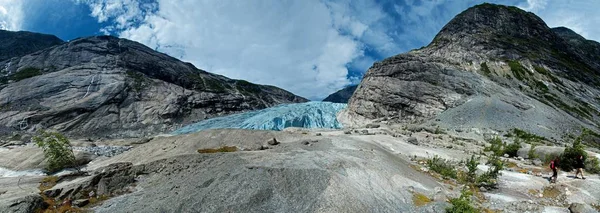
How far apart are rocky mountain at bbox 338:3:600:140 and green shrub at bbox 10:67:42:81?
119996 mm

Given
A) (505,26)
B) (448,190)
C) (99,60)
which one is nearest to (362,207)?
(448,190)

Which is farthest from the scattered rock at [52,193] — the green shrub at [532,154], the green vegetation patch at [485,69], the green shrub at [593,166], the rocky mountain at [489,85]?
the green vegetation patch at [485,69]

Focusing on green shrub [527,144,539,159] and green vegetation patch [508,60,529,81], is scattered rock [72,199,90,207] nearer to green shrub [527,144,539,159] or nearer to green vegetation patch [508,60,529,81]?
green shrub [527,144,539,159]

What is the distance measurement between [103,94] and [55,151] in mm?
97427

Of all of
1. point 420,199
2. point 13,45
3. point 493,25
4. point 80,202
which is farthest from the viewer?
point 13,45

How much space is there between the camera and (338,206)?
43.9 feet

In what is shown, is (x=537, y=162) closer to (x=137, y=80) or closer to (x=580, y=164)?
(x=580, y=164)

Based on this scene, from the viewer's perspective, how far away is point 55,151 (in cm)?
2634

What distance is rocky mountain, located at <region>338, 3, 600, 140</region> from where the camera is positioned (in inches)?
2194

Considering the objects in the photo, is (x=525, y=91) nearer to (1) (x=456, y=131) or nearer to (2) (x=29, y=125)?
(1) (x=456, y=131)

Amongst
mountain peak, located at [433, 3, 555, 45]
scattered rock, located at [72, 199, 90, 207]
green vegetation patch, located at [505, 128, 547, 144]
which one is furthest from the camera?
mountain peak, located at [433, 3, 555, 45]

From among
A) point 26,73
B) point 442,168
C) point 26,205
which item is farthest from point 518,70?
point 26,73

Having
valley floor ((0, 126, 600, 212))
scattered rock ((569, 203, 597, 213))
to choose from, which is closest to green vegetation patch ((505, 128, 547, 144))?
valley floor ((0, 126, 600, 212))

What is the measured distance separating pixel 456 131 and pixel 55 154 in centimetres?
5312
